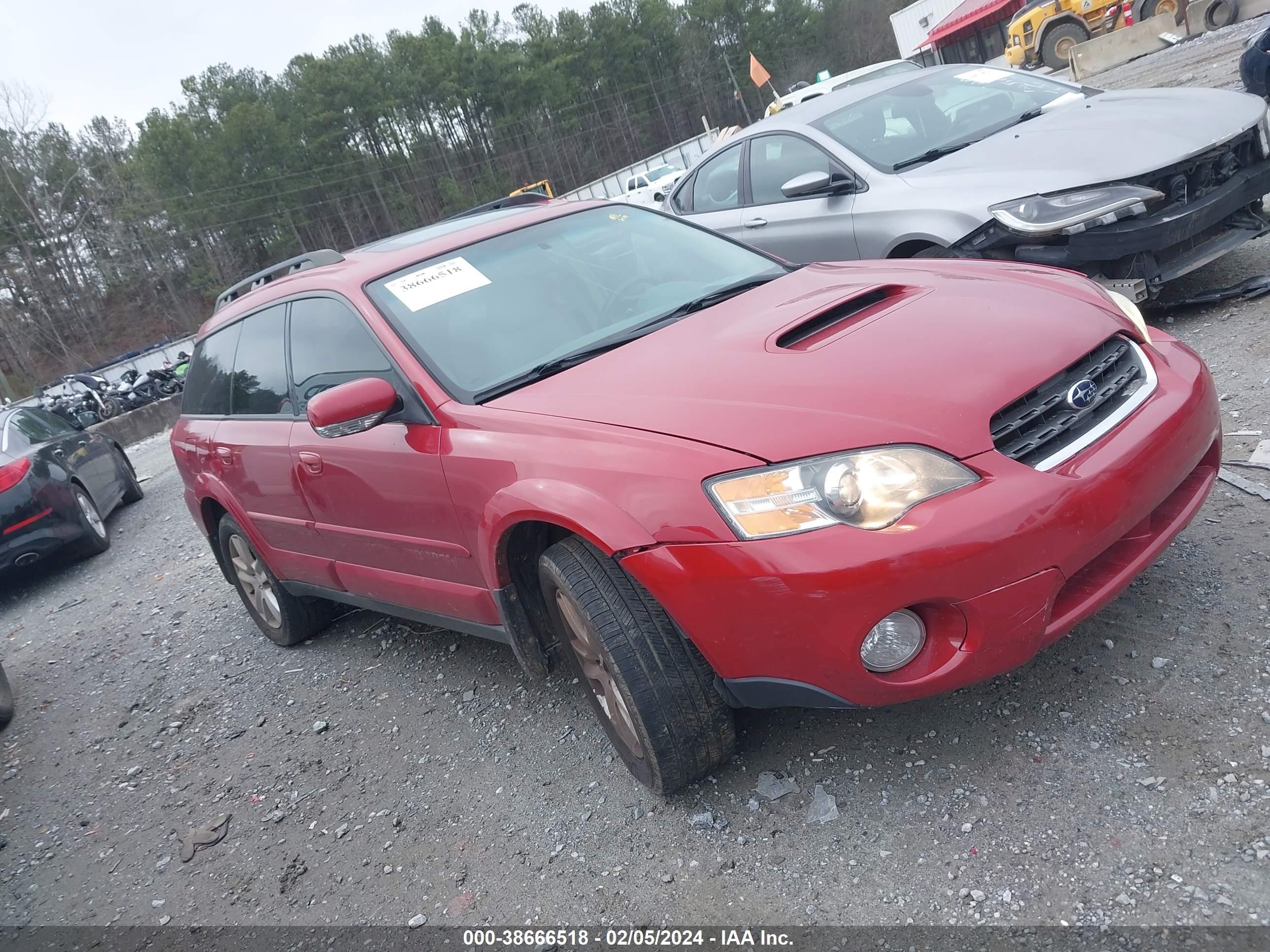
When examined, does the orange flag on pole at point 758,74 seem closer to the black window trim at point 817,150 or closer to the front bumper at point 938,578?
the black window trim at point 817,150

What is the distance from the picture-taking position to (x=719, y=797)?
2.69m

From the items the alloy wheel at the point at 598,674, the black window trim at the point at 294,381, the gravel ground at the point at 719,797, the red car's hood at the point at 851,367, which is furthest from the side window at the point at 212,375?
the alloy wheel at the point at 598,674

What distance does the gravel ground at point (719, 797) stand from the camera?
214cm

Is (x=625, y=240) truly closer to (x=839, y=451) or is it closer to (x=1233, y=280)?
(x=839, y=451)

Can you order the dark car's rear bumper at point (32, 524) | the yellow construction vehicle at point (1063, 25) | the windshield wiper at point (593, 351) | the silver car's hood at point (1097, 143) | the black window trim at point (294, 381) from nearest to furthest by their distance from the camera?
the windshield wiper at point (593, 351), the black window trim at point (294, 381), the silver car's hood at point (1097, 143), the dark car's rear bumper at point (32, 524), the yellow construction vehicle at point (1063, 25)

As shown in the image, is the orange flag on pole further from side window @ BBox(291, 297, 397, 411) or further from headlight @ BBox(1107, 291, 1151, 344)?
headlight @ BBox(1107, 291, 1151, 344)

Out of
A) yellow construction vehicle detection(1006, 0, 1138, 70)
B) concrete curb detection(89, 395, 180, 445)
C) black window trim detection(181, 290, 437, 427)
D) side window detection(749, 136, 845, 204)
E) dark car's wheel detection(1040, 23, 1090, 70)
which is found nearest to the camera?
black window trim detection(181, 290, 437, 427)

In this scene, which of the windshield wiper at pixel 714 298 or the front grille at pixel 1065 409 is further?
the windshield wiper at pixel 714 298

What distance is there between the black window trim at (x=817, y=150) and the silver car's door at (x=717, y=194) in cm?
9

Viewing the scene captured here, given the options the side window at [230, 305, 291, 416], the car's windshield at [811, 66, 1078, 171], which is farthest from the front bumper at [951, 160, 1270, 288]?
the side window at [230, 305, 291, 416]

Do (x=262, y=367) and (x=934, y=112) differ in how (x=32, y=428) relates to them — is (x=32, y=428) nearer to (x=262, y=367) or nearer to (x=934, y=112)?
(x=262, y=367)

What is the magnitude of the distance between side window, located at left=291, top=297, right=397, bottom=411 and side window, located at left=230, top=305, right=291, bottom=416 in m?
0.13

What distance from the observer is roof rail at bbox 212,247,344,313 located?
156 inches

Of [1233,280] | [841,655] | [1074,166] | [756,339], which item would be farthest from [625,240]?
[1233,280]
